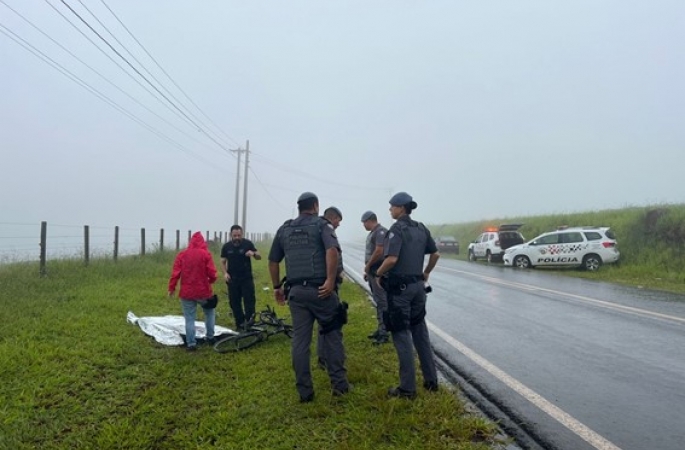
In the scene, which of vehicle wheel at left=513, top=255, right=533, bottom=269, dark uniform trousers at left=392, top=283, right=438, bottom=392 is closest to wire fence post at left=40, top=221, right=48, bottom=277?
dark uniform trousers at left=392, top=283, right=438, bottom=392

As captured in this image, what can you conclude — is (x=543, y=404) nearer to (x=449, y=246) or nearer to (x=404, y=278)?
(x=404, y=278)

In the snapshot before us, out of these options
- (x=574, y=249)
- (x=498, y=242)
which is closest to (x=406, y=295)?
(x=574, y=249)

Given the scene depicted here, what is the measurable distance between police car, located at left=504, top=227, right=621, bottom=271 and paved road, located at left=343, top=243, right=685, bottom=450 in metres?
7.26

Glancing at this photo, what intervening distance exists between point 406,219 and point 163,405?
2.91 meters

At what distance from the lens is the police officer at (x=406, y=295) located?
13.6 feet

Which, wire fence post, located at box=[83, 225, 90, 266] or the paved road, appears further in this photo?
wire fence post, located at box=[83, 225, 90, 266]

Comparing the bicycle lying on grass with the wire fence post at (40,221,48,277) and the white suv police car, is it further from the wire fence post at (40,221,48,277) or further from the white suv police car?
the white suv police car

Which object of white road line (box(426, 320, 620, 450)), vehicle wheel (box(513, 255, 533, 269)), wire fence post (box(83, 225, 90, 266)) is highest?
wire fence post (box(83, 225, 90, 266))

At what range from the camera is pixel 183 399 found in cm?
436

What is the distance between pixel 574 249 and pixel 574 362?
13808mm

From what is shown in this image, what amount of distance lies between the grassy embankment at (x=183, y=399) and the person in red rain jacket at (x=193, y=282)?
380 mm

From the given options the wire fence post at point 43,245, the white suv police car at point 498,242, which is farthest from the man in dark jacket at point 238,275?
the white suv police car at point 498,242

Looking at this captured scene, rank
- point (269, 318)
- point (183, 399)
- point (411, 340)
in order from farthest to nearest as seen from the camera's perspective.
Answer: point (269, 318) < point (183, 399) < point (411, 340)

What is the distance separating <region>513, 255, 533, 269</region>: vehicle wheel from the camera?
19.3 metres
